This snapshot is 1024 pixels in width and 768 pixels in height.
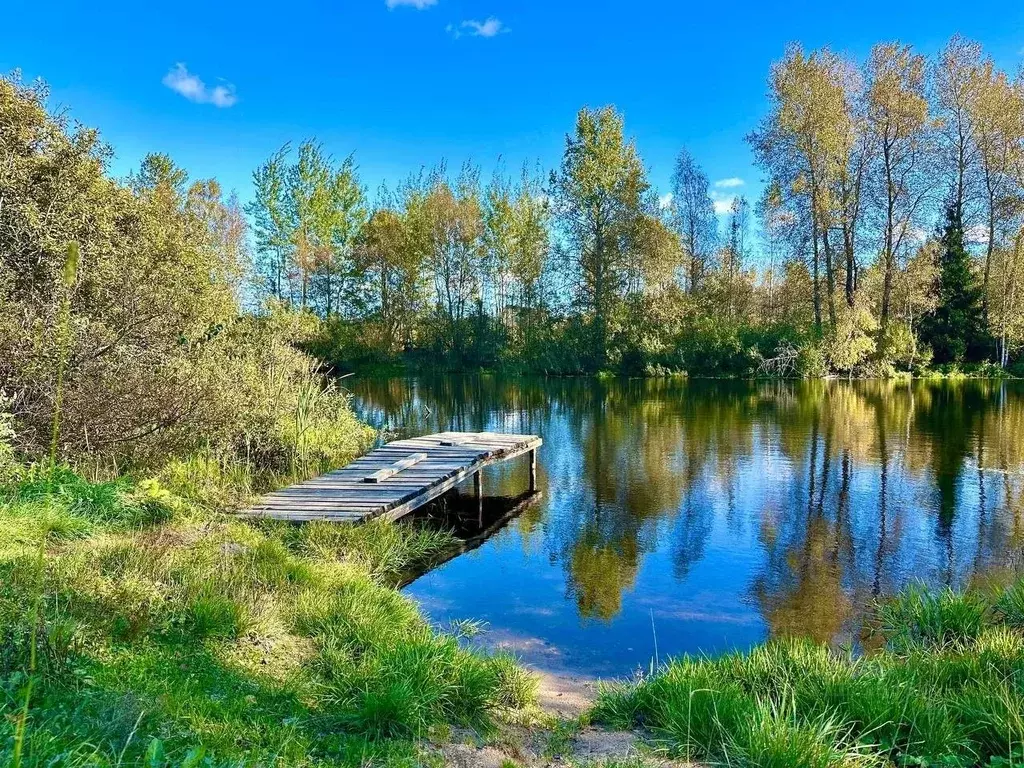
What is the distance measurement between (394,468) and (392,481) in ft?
1.49

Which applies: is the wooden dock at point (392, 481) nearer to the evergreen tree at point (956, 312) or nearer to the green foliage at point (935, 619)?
the green foliage at point (935, 619)

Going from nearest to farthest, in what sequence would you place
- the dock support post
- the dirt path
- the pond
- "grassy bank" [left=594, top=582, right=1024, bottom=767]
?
1. "grassy bank" [left=594, top=582, right=1024, bottom=767]
2. the dirt path
3. the pond
4. the dock support post

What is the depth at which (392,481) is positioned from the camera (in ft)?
27.3

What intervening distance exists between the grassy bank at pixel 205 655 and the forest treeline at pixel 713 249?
25.3 meters

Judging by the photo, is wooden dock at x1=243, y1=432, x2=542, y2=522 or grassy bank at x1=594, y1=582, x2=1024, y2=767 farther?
wooden dock at x1=243, y1=432, x2=542, y2=522

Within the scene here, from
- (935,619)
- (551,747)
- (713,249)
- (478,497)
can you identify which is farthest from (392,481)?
(713,249)

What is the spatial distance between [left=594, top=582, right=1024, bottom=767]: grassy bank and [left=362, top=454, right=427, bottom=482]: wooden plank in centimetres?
493

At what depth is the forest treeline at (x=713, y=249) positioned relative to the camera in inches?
1025

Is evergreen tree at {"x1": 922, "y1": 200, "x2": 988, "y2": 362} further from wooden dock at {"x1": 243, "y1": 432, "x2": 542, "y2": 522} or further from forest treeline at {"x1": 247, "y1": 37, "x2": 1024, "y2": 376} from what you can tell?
wooden dock at {"x1": 243, "y1": 432, "x2": 542, "y2": 522}

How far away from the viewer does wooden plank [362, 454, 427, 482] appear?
8344 millimetres

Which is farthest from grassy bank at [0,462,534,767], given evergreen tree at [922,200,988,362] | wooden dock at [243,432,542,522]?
evergreen tree at [922,200,988,362]

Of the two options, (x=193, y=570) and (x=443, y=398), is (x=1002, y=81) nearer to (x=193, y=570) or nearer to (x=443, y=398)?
(x=443, y=398)

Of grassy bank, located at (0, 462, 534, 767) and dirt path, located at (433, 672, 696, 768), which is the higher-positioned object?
grassy bank, located at (0, 462, 534, 767)

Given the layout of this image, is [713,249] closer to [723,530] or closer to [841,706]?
[723,530]
